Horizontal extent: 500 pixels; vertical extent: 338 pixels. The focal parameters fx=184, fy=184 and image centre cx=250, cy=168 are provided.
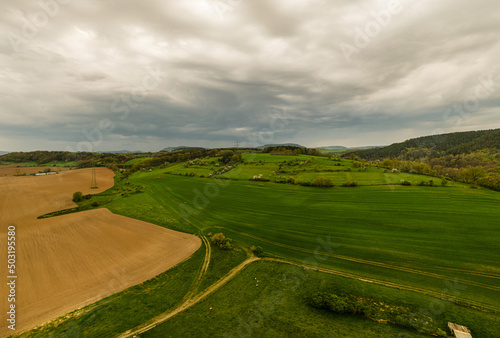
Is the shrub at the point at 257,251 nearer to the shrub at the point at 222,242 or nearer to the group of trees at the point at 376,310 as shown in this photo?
the shrub at the point at 222,242

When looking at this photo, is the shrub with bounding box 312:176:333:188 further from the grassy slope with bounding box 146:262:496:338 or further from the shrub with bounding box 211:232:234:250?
the grassy slope with bounding box 146:262:496:338

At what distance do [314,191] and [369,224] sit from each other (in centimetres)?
2632

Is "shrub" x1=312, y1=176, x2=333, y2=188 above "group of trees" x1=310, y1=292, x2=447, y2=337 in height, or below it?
above

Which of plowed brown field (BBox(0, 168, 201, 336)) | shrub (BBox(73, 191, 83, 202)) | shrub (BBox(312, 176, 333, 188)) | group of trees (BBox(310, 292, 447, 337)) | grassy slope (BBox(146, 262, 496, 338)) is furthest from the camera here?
shrub (BBox(312, 176, 333, 188))

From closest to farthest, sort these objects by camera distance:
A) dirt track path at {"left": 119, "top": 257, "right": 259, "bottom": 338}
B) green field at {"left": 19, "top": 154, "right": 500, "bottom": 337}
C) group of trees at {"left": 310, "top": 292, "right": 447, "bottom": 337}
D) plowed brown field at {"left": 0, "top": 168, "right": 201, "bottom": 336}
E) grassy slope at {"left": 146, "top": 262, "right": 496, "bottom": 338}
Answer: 1. group of trees at {"left": 310, "top": 292, "right": 447, "bottom": 337}
2. grassy slope at {"left": 146, "top": 262, "right": 496, "bottom": 338}
3. dirt track path at {"left": 119, "top": 257, "right": 259, "bottom": 338}
4. green field at {"left": 19, "top": 154, "right": 500, "bottom": 337}
5. plowed brown field at {"left": 0, "top": 168, "right": 201, "bottom": 336}

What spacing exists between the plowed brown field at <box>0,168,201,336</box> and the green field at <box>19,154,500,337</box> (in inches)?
164

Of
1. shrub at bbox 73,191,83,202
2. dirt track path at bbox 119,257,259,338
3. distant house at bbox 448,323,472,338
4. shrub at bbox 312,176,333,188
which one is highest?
shrub at bbox 312,176,333,188

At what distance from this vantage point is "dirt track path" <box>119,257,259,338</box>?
53.4ft

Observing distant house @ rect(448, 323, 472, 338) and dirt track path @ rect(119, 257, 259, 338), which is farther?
dirt track path @ rect(119, 257, 259, 338)

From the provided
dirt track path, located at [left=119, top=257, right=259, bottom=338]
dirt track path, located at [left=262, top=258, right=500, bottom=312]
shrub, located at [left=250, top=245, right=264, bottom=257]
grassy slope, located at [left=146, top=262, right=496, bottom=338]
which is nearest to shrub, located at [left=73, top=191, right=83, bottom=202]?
dirt track path, located at [left=119, top=257, right=259, bottom=338]

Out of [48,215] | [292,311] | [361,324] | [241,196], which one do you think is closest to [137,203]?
[48,215]

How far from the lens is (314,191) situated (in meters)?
62.1

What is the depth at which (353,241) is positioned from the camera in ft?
99.3

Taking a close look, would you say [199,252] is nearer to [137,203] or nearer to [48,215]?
[137,203]
